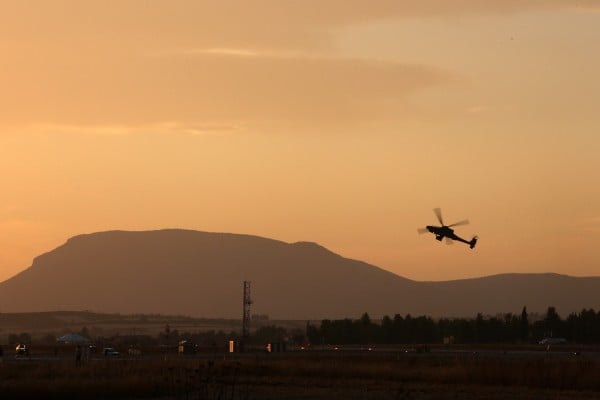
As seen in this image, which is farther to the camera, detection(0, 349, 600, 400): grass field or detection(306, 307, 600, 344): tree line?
detection(306, 307, 600, 344): tree line

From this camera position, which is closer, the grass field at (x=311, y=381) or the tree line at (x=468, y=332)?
the grass field at (x=311, y=381)

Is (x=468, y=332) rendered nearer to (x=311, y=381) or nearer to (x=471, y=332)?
(x=471, y=332)

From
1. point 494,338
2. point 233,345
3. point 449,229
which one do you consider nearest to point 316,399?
point 449,229

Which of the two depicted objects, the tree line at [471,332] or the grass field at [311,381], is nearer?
the grass field at [311,381]

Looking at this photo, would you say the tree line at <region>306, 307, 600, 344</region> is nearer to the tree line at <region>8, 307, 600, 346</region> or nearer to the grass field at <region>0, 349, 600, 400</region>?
the tree line at <region>8, 307, 600, 346</region>

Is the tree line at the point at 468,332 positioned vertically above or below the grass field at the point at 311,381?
above

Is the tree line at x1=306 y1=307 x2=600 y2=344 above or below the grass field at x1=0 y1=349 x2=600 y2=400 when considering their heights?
above

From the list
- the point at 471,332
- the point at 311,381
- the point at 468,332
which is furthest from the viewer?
the point at 468,332

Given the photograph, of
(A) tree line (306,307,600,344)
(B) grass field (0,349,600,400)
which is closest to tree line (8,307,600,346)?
(A) tree line (306,307,600,344)

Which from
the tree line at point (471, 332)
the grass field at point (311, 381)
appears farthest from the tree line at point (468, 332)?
the grass field at point (311, 381)

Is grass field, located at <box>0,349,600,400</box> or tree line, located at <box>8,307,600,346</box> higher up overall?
tree line, located at <box>8,307,600,346</box>

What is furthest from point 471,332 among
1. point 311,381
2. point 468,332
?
point 311,381

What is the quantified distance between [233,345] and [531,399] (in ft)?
270

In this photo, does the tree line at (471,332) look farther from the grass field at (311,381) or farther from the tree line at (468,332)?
the grass field at (311,381)
